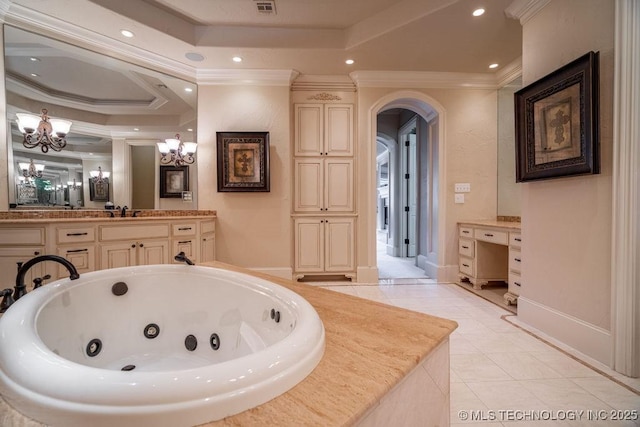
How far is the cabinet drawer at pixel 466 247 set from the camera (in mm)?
3133

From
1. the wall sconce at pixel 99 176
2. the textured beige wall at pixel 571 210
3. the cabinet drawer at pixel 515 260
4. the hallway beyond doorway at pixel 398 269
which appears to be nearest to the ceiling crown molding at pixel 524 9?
the textured beige wall at pixel 571 210

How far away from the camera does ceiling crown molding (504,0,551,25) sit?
6.43 ft

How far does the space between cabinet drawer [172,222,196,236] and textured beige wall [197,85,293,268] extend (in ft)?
1.39

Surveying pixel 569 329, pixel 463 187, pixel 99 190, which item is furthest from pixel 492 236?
pixel 99 190

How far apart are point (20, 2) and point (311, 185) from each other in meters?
3.07

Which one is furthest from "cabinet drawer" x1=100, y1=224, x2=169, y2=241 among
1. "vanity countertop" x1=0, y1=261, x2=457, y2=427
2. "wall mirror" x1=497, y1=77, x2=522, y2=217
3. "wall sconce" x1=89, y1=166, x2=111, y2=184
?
"wall mirror" x1=497, y1=77, x2=522, y2=217

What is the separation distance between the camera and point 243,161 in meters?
3.27

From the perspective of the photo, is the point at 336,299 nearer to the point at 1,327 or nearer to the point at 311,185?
the point at 1,327

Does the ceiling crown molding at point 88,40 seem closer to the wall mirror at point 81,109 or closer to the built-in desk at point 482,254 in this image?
the wall mirror at point 81,109

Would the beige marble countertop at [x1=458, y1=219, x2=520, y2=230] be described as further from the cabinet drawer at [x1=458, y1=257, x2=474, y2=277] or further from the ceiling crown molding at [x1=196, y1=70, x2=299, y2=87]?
the ceiling crown molding at [x1=196, y1=70, x2=299, y2=87]

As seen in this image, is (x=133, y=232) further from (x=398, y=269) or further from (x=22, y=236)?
(x=398, y=269)

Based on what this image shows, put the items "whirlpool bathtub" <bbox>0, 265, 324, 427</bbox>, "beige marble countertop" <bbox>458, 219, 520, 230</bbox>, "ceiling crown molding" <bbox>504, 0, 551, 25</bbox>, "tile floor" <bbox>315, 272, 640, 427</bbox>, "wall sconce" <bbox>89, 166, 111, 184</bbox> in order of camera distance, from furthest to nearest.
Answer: "wall sconce" <bbox>89, 166, 111, 184</bbox> → "beige marble countertop" <bbox>458, 219, 520, 230</bbox> → "ceiling crown molding" <bbox>504, 0, 551, 25</bbox> → "tile floor" <bbox>315, 272, 640, 427</bbox> → "whirlpool bathtub" <bbox>0, 265, 324, 427</bbox>

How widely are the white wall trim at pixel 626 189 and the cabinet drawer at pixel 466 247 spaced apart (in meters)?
1.64

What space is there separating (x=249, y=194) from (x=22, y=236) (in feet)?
6.57
